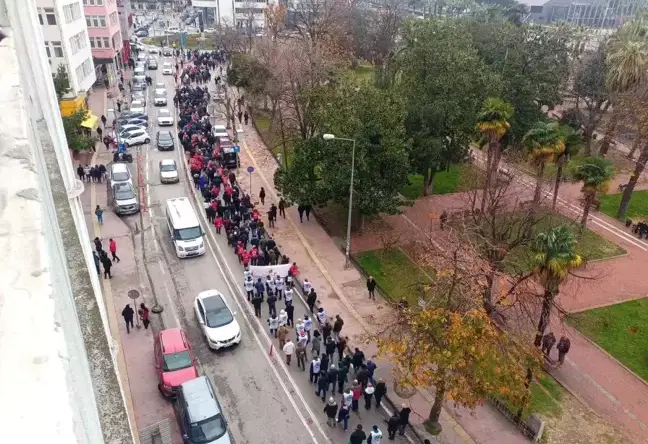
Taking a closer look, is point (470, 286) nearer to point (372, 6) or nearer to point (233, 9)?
point (372, 6)

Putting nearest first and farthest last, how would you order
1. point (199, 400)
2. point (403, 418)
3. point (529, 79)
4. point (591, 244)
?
point (199, 400)
point (403, 418)
point (591, 244)
point (529, 79)

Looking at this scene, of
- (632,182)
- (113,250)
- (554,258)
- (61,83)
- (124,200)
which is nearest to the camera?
(554,258)

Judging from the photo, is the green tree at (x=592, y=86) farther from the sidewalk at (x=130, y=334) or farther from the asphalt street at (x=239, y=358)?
the sidewalk at (x=130, y=334)

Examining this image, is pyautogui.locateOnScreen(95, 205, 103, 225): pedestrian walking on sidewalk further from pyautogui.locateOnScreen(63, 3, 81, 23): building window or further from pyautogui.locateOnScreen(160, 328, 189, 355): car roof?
pyautogui.locateOnScreen(63, 3, 81, 23): building window

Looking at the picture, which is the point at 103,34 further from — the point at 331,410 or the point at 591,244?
the point at 331,410

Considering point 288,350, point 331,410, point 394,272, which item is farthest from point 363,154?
point 331,410

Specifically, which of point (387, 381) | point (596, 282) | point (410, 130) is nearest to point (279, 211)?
point (410, 130)

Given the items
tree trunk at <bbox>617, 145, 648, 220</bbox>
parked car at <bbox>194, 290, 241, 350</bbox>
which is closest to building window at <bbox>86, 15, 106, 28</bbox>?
parked car at <bbox>194, 290, 241, 350</bbox>
